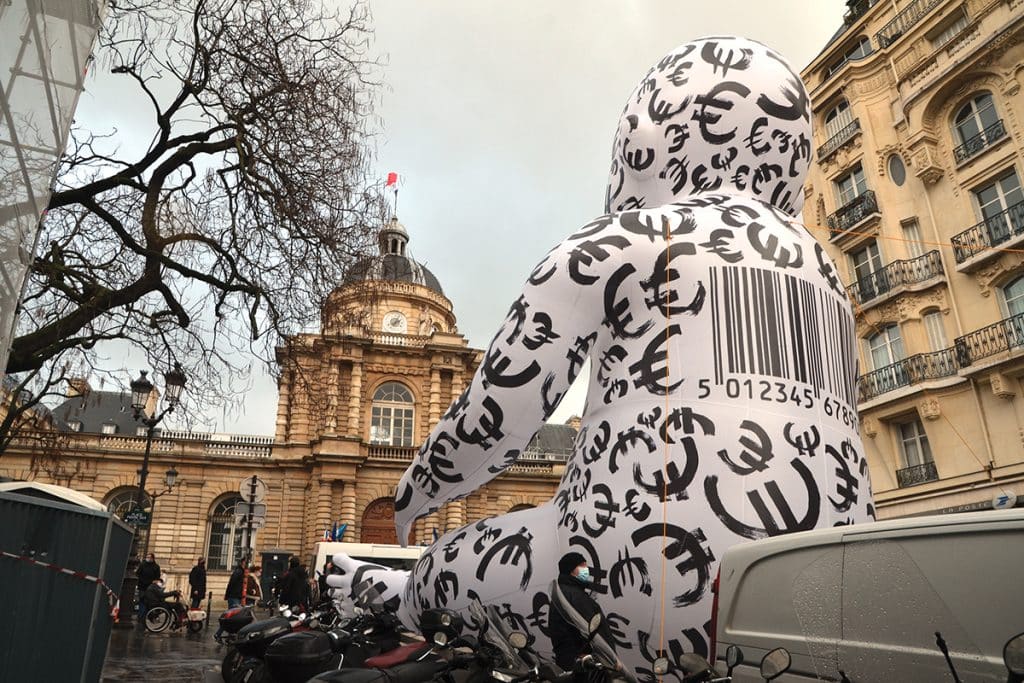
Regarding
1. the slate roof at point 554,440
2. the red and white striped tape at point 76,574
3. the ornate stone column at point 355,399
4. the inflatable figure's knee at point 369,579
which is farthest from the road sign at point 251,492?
the slate roof at point 554,440

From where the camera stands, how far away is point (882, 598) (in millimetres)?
1779

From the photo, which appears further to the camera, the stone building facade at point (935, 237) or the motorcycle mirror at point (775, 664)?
the stone building facade at point (935, 237)

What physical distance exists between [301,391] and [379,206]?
2327 mm

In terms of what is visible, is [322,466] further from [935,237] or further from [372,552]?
[935,237]

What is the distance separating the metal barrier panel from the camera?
3.33 meters

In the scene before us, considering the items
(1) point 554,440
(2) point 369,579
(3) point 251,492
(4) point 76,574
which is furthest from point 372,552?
(1) point 554,440

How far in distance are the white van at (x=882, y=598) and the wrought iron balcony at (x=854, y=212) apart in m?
15.5

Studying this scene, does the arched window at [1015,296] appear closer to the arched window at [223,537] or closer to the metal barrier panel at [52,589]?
the metal barrier panel at [52,589]

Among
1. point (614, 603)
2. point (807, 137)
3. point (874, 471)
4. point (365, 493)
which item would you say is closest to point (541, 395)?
point (614, 603)

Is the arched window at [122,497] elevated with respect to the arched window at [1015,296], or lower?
lower

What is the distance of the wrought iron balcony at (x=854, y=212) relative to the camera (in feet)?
53.4

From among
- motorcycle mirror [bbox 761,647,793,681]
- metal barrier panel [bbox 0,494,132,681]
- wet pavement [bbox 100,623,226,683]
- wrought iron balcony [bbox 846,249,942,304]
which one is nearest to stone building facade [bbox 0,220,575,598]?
wet pavement [bbox 100,623,226,683]

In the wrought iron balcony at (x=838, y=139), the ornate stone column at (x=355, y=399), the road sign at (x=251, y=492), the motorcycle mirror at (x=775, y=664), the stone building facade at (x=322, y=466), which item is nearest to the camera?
the motorcycle mirror at (x=775, y=664)

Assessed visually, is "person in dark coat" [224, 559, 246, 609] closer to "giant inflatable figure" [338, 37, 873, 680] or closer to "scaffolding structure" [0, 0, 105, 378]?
"giant inflatable figure" [338, 37, 873, 680]
